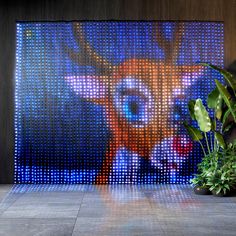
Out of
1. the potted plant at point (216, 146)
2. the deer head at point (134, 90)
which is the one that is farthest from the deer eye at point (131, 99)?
the potted plant at point (216, 146)

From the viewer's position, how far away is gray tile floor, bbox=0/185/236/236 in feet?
11.1

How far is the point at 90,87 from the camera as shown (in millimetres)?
5676

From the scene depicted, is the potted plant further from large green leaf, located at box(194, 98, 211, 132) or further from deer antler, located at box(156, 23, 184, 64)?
deer antler, located at box(156, 23, 184, 64)

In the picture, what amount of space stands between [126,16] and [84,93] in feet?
3.89

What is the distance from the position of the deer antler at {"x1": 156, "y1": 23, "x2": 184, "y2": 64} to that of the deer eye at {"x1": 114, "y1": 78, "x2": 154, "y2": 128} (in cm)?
55

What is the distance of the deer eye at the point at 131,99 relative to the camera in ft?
18.6

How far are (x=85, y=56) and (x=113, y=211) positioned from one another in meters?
2.41

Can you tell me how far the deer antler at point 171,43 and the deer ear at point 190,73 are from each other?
0.58ft

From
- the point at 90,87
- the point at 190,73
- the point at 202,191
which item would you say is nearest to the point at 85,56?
the point at 90,87

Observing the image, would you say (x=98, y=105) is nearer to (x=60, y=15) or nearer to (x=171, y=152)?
(x=171, y=152)

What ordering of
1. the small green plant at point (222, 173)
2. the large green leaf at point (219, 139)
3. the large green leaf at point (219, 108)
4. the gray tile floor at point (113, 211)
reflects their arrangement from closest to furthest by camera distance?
the gray tile floor at point (113, 211) → the small green plant at point (222, 173) → the large green leaf at point (219, 139) → the large green leaf at point (219, 108)

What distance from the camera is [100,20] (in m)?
5.70

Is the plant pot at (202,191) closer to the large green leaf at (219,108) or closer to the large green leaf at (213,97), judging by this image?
the large green leaf at (219,108)

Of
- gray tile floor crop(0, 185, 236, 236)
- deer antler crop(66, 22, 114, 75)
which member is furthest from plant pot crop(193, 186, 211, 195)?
deer antler crop(66, 22, 114, 75)
